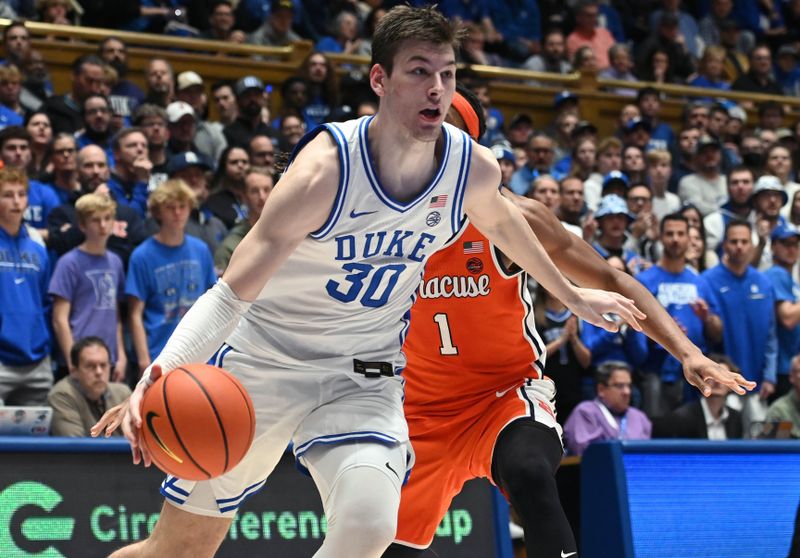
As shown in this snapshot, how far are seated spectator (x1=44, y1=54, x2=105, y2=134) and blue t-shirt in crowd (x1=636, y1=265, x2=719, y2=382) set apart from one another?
4507mm

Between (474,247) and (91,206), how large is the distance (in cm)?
333

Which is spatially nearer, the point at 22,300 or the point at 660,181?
the point at 22,300

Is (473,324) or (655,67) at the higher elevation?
(655,67)

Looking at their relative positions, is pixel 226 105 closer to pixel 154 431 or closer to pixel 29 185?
pixel 29 185

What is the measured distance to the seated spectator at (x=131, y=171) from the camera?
855cm

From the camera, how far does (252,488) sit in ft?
14.0

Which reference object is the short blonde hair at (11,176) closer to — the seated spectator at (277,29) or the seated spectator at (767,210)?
the seated spectator at (277,29)

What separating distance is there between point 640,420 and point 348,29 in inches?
239

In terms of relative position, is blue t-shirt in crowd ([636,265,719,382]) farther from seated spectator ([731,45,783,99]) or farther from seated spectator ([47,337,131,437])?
seated spectator ([731,45,783,99])

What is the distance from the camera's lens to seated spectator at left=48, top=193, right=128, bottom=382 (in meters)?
7.45

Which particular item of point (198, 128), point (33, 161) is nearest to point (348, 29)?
point (198, 128)

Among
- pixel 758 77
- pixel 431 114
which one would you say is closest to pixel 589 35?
pixel 758 77

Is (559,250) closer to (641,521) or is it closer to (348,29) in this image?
(641,521)

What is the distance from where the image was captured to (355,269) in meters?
4.09
